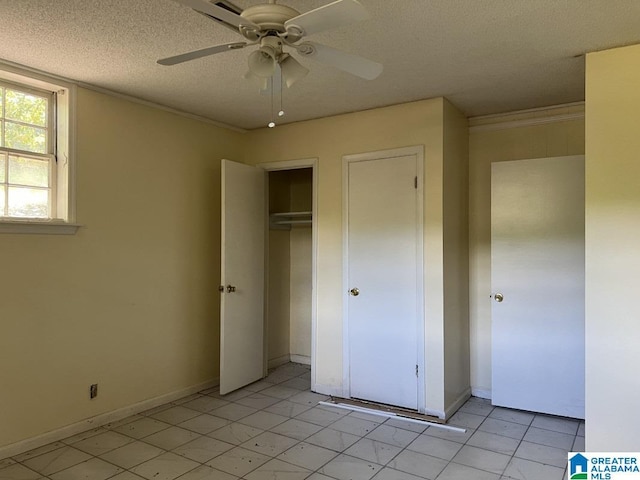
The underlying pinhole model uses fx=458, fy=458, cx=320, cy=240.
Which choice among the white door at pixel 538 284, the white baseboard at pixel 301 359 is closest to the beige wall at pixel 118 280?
the white baseboard at pixel 301 359

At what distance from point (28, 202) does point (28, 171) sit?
20cm

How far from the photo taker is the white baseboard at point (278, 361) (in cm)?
481

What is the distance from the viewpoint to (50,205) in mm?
3121

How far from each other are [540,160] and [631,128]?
954 mm

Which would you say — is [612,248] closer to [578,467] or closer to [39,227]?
[578,467]

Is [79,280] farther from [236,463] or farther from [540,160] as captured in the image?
[540,160]

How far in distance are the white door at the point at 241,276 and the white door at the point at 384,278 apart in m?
0.93

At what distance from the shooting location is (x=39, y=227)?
2.92 metres

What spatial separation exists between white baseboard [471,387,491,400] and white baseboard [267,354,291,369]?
6.60 feet

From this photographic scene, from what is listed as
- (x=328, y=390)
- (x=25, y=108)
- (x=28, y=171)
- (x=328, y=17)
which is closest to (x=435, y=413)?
(x=328, y=390)

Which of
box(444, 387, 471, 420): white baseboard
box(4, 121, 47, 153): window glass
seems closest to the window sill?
box(4, 121, 47, 153): window glass

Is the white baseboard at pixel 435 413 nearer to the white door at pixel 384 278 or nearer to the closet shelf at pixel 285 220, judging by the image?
the white door at pixel 384 278

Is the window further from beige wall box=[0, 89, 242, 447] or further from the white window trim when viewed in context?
beige wall box=[0, 89, 242, 447]

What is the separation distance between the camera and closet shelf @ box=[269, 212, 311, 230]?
4767 mm
